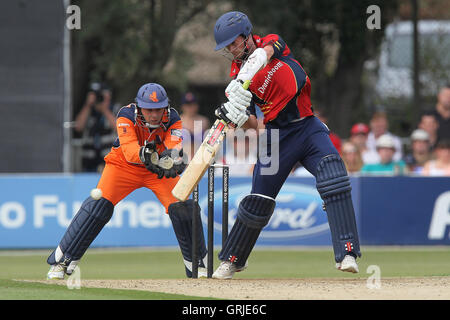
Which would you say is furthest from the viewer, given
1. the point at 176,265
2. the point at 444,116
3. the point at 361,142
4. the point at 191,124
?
the point at 444,116

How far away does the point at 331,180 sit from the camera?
8.13 meters

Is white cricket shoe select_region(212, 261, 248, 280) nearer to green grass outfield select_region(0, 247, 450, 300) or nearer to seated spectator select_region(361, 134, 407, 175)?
green grass outfield select_region(0, 247, 450, 300)

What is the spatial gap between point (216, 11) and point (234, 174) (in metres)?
4.01

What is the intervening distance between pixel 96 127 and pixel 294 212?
331 centimetres

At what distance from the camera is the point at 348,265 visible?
26.1ft

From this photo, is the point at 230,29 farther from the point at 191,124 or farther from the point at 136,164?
the point at 191,124

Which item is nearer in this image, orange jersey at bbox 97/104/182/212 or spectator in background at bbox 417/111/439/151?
orange jersey at bbox 97/104/182/212

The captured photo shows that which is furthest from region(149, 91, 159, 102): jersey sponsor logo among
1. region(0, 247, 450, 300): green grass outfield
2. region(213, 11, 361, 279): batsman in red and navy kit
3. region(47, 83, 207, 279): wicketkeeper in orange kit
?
region(0, 247, 450, 300): green grass outfield

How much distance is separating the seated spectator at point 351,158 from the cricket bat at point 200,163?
21.0 feet

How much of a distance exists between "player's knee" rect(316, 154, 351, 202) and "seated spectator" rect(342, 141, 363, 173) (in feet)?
20.0

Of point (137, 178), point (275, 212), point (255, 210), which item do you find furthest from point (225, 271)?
point (275, 212)

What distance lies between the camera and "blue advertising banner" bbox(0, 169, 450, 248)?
13.6 meters

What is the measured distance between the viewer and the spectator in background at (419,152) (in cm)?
1434

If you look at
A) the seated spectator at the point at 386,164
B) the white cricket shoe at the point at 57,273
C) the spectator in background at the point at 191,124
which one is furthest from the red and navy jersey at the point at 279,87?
the seated spectator at the point at 386,164
